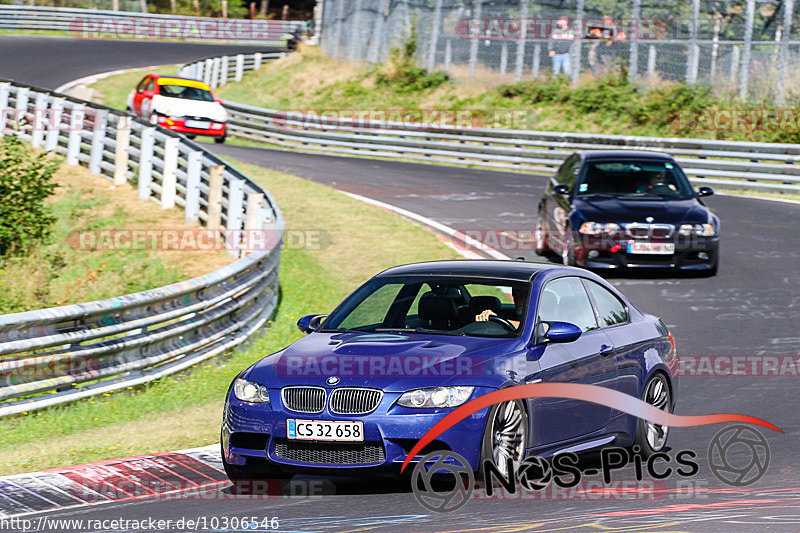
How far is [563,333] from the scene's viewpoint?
7527 mm

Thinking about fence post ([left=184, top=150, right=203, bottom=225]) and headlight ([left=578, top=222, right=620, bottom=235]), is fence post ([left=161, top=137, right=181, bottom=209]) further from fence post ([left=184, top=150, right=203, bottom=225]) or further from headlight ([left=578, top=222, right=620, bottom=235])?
headlight ([left=578, top=222, right=620, bottom=235])

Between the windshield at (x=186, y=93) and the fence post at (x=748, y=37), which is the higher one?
the fence post at (x=748, y=37)

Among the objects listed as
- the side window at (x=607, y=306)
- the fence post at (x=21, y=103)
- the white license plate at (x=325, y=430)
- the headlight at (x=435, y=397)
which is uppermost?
the fence post at (x=21, y=103)

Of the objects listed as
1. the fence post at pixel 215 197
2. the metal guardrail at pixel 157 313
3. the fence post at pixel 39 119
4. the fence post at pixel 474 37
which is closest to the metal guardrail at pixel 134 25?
the fence post at pixel 474 37

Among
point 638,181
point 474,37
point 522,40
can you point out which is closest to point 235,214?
point 638,181

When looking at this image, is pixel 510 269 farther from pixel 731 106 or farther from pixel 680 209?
pixel 731 106

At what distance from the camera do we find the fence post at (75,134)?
23750 mm

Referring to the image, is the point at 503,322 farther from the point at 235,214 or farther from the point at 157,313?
the point at 235,214

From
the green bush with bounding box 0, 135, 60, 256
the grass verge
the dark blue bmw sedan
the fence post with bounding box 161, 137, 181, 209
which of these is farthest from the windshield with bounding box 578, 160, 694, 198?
the green bush with bounding box 0, 135, 60, 256

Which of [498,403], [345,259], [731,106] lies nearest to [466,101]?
[731,106]

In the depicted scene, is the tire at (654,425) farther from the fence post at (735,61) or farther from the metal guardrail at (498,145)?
the fence post at (735,61)

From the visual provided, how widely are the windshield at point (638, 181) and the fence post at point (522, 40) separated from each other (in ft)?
65.6

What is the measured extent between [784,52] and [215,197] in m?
18.4

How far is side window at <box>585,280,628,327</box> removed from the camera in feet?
27.8
